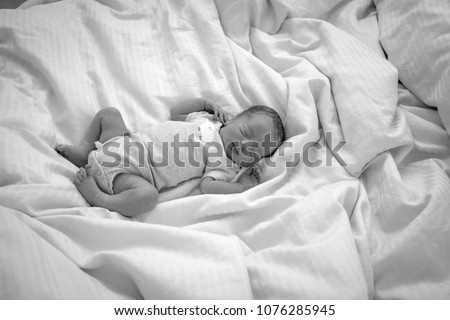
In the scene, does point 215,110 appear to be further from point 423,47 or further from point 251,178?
point 423,47

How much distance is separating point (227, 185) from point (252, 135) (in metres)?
0.17

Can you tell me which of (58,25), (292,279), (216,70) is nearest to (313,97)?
(216,70)

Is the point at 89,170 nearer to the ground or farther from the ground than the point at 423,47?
nearer to the ground

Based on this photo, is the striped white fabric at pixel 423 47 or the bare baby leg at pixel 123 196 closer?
the bare baby leg at pixel 123 196

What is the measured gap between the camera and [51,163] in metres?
0.97

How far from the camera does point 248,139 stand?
1117 millimetres

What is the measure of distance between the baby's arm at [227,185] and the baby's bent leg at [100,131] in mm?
285

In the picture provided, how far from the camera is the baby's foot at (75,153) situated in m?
1.04

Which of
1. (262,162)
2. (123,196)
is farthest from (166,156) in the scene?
(262,162)

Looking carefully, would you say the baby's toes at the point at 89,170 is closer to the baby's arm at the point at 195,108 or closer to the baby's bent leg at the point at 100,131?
the baby's bent leg at the point at 100,131

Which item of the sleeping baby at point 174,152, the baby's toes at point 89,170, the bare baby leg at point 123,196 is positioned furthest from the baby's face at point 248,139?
the baby's toes at point 89,170

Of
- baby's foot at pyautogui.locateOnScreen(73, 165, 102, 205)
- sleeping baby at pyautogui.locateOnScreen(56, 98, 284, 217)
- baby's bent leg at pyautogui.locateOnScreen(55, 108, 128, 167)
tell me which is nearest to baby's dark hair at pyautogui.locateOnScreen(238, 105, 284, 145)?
sleeping baby at pyautogui.locateOnScreen(56, 98, 284, 217)

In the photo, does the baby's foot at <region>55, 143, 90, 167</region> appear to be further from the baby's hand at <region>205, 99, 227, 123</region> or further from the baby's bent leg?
the baby's hand at <region>205, 99, 227, 123</region>

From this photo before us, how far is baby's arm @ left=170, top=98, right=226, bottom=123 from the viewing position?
1.17 metres
